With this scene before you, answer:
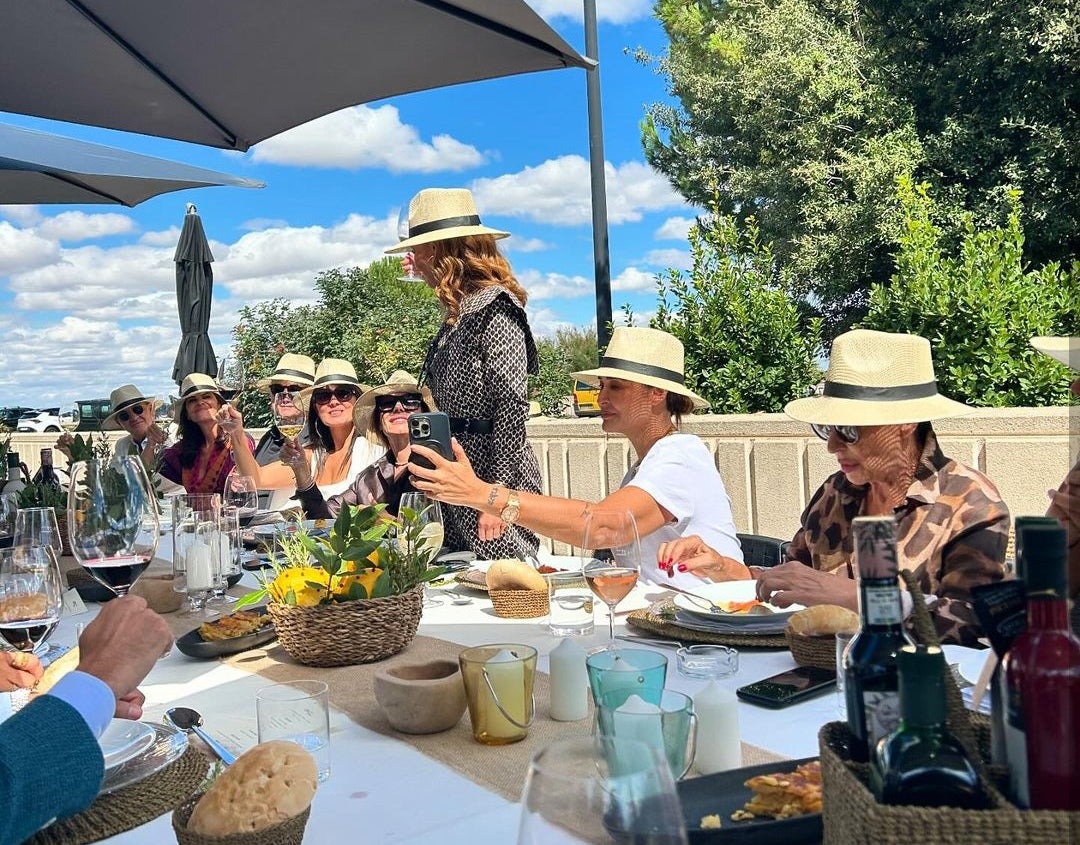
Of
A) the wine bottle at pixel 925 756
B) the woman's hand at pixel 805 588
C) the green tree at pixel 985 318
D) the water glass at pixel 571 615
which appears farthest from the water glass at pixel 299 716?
the green tree at pixel 985 318

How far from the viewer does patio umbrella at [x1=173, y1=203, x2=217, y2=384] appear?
400 inches

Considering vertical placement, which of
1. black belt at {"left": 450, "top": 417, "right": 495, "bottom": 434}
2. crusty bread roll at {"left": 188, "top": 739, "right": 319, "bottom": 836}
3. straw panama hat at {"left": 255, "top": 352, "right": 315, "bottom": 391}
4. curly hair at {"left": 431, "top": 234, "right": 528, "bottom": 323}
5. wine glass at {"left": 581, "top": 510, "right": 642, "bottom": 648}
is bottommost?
crusty bread roll at {"left": 188, "top": 739, "right": 319, "bottom": 836}

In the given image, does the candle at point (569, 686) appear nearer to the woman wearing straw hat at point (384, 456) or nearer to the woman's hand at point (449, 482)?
the woman's hand at point (449, 482)

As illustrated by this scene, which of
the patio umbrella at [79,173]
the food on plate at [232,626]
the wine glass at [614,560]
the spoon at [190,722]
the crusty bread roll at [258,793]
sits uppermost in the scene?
the patio umbrella at [79,173]

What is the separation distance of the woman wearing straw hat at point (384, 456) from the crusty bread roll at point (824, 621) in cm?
258

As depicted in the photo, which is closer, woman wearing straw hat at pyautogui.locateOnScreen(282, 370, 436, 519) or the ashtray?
the ashtray

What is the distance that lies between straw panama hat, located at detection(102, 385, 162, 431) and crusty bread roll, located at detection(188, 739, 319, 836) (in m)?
5.93

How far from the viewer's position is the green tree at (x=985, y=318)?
504 centimetres

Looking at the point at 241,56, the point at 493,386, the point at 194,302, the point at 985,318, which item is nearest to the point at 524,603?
the point at 493,386

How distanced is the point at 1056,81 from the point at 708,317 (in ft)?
41.2

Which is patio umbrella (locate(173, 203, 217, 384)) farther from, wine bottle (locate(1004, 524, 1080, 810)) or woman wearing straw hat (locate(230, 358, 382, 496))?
wine bottle (locate(1004, 524, 1080, 810))

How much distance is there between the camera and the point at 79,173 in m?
4.06

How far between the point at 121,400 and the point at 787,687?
5889 millimetres

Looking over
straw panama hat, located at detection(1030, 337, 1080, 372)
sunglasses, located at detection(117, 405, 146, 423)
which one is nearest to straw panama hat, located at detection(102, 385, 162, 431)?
sunglasses, located at detection(117, 405, 146, 423)
